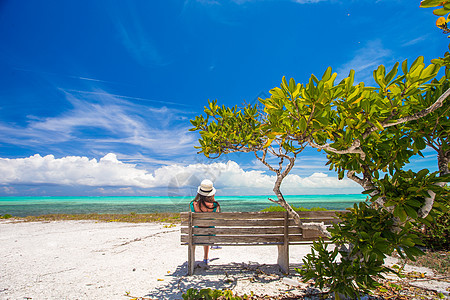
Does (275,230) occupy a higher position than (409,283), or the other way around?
(275,230)

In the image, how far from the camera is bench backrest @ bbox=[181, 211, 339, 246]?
5.50 m

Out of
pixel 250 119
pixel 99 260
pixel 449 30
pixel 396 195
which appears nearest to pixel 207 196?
pixel 250 119

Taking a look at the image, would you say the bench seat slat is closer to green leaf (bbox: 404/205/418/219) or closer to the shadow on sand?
the shadow on sand

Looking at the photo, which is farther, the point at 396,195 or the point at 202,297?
the point at 202,297

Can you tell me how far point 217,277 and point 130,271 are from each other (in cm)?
216

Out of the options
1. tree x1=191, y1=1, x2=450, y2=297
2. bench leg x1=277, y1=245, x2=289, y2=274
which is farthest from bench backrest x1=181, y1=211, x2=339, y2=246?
tree x1=191, y1=1, x2=450, y2=297

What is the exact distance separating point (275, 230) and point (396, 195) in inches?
131

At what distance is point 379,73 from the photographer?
2111 mm

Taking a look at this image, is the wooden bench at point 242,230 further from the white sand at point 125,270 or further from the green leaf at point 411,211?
the green leaf at point 411,211

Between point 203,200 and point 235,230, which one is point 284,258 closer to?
point 235,230

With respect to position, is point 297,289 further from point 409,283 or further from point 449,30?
point 449,30

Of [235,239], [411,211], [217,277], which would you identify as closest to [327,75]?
[411,211]

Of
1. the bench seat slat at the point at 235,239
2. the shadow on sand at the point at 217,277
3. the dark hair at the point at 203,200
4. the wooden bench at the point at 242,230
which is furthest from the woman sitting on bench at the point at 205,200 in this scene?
the shadow on sand at the point at 217,277

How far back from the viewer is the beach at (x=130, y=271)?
454 centimetres
